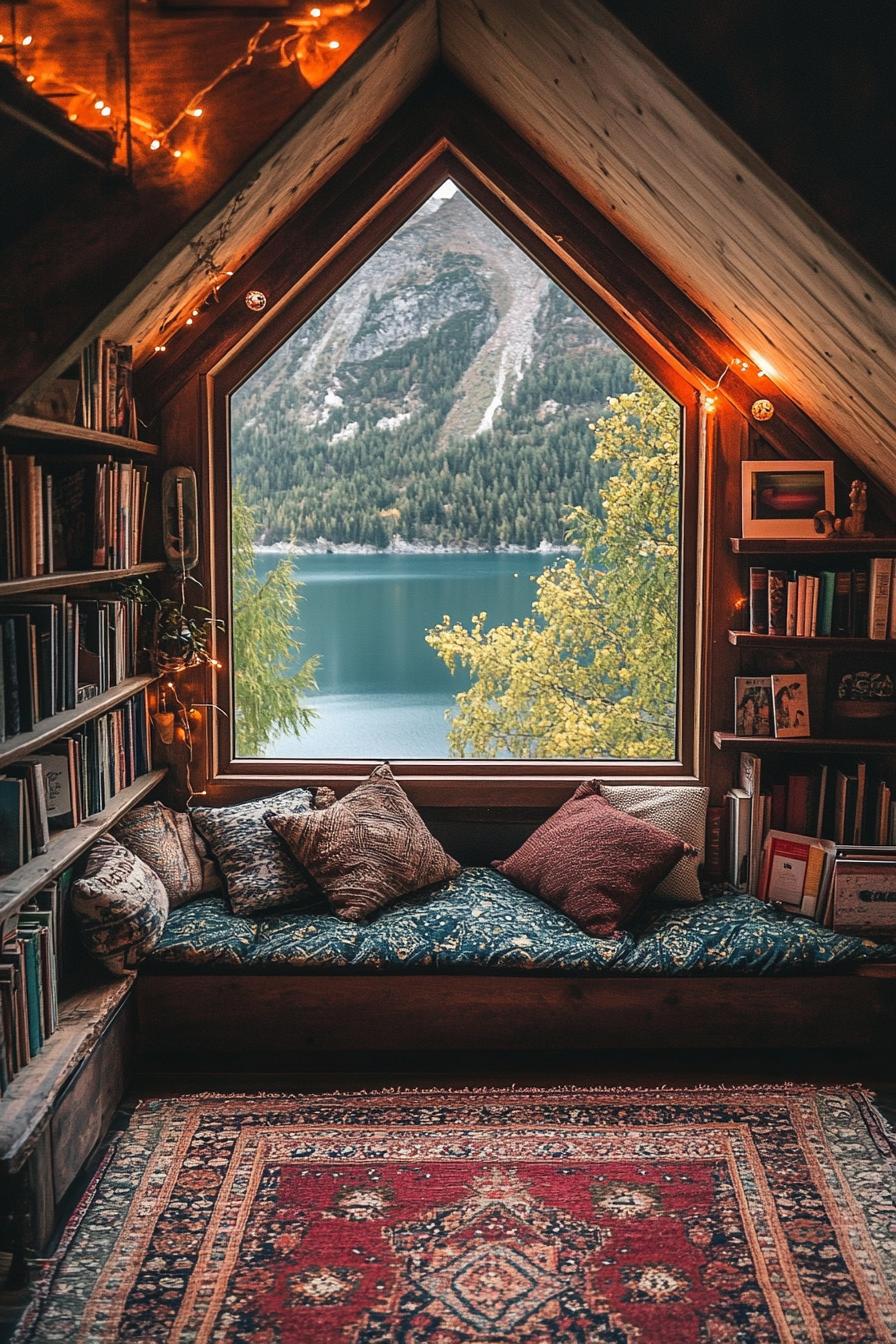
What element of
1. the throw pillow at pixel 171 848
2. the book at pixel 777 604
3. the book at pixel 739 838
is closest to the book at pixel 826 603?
the book at pixel 777 604

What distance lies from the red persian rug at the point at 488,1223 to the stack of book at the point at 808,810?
3.05 ft

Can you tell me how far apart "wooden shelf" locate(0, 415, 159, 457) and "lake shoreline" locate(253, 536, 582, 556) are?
23.0 inches

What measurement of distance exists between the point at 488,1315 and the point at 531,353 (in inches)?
127

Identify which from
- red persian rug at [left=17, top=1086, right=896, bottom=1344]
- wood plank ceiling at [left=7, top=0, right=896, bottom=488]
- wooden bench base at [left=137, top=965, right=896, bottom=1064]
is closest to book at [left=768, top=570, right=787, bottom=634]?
wood plank ceiling at [left=7, top=0, right=896, bottom=488]

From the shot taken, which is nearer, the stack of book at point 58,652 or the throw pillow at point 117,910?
the stack of book at point 58,652

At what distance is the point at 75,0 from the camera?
2.62 m

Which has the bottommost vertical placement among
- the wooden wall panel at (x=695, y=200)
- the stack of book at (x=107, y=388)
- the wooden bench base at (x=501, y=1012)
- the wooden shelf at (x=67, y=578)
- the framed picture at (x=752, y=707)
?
the wooden bench base at (x=501, y=1012)

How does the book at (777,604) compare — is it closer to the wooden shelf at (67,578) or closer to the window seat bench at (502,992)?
the window seat bench at (502,992)

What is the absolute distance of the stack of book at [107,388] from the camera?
3529 mm

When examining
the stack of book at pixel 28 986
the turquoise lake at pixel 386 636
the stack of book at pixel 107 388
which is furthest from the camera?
the turquoise lake at pixel 386 636

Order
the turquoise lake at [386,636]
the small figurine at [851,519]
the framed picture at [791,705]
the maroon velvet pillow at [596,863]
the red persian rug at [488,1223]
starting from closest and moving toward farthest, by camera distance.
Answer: the red persian rug at [488,1223] < the maroon velvet pillow at [596,863] < the small figurine at [851,519] < the framed picture at [791,705] < the turquoise lake at [386,636]

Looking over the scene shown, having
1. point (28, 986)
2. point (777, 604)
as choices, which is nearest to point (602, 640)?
point (777, 604)

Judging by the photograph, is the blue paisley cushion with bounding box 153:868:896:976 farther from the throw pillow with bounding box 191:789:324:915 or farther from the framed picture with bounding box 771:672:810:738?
the framed picture with bounding box 771:672:810:738

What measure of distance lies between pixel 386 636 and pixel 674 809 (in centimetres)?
126
